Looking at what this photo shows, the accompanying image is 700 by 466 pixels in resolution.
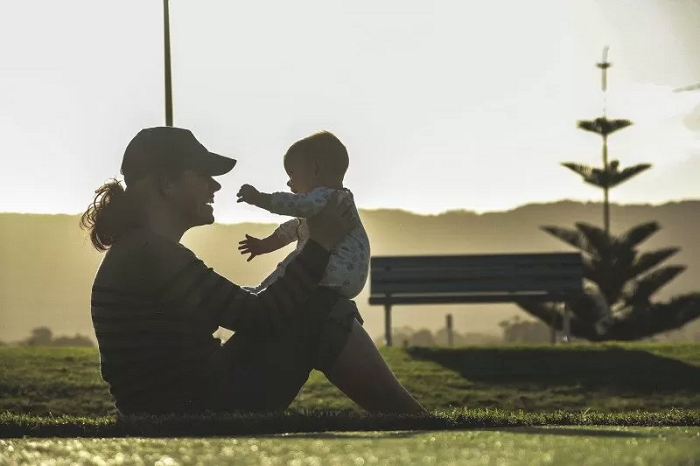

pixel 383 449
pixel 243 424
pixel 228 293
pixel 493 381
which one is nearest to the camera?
pixel 383 449

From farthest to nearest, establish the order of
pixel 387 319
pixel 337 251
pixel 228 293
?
pixel 387 319, pixel 337 251, pixel 228 293

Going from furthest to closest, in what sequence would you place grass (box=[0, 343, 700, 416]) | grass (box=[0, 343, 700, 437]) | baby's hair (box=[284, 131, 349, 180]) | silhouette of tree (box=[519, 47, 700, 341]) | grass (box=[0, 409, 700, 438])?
1. silhouette of tree (box=[519, 47, 700, 341])
2. grass (box=[0, 343, 700, 416])
3. grass (box=[0, 343, 700, 437])
4. baby's hair (box=[284, 131, 349, 180])
5. grass (box=[0, 409, 700, 438])

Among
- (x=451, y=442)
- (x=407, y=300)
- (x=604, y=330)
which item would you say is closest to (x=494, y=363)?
(x=407, y=300)

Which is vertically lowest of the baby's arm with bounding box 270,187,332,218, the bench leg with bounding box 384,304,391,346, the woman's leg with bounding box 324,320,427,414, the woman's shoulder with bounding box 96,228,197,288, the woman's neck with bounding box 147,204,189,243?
the woman's leg with bounding box 324,320,427,414

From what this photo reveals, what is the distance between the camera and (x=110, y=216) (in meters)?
4.30

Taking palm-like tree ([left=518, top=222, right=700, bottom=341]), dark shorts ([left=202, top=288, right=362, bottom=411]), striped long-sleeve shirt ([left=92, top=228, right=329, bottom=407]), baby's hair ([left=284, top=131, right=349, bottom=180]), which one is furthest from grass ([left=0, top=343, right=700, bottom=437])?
palm-like tree ([left=518, top=222, right=700, bottom=341])

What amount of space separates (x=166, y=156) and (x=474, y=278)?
1262 centimetres

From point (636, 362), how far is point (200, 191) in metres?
8.58

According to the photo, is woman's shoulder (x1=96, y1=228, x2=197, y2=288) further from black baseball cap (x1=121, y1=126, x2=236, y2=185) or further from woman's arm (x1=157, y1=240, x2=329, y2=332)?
black baseball cap (x1=121, y1=126, x2=236, y2=185)

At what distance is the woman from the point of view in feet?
13.8

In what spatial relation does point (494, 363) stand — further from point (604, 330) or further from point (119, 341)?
point (604, 330)

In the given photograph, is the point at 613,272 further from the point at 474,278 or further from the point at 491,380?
the point at 491,380

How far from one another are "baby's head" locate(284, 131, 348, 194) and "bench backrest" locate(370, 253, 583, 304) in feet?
37.1

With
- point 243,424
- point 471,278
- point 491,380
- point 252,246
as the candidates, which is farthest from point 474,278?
point 243,424
